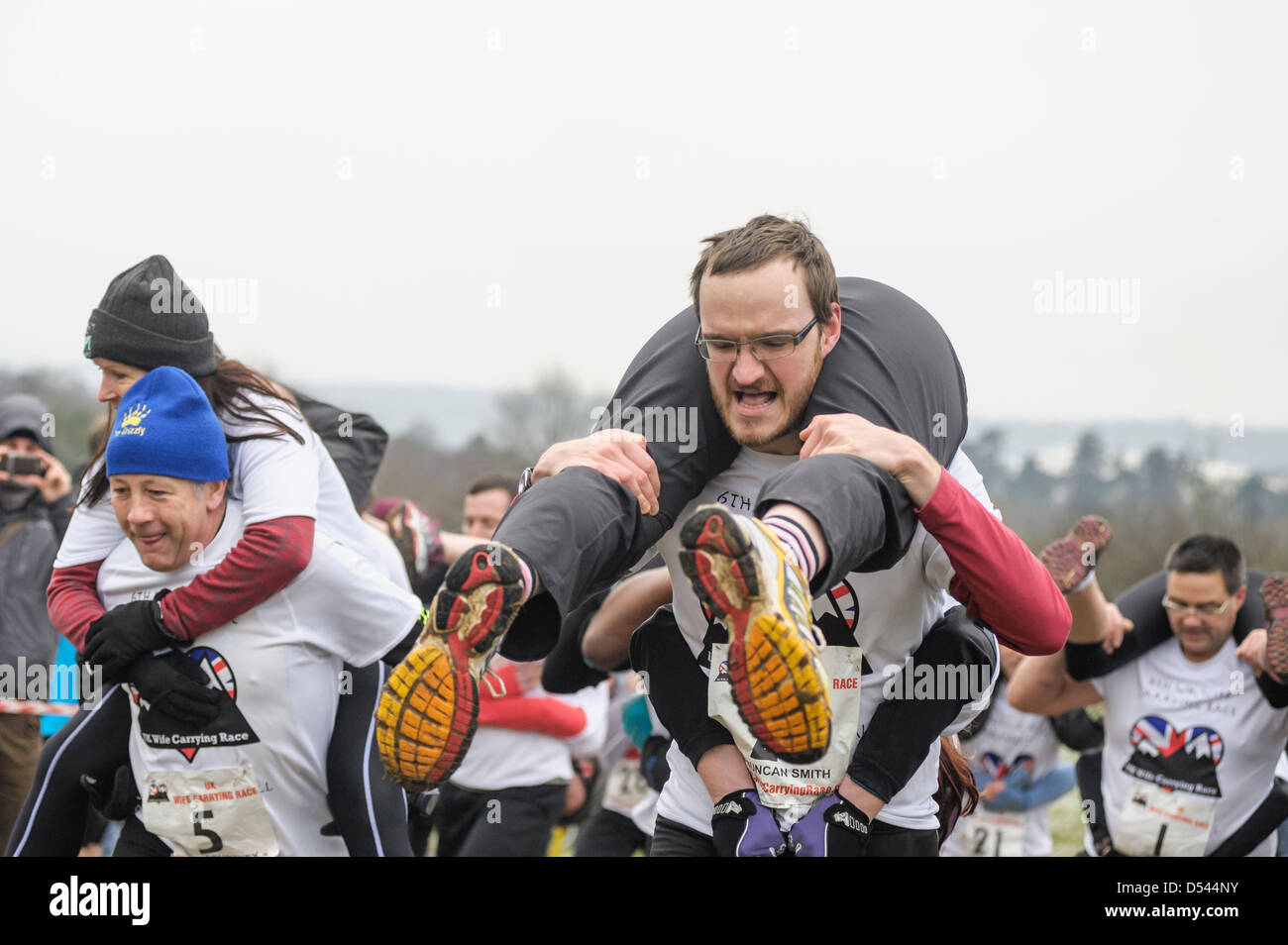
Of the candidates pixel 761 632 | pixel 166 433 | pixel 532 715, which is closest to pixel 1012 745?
pixel 532 715

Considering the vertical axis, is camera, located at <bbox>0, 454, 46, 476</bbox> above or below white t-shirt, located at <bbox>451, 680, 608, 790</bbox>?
above

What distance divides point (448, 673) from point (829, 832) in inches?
50.2

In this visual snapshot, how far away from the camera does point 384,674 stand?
4.41 meters

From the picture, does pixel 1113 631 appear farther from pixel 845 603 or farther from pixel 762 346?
pixel 762 346

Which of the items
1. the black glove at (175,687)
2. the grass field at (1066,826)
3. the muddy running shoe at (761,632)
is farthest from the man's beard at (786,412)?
the grass field at (1066,826)

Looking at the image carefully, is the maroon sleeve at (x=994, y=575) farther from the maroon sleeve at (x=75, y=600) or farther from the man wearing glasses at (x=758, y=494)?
the maroon sleeve at (x=75, y=600)

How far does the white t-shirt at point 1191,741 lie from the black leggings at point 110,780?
10.2ft

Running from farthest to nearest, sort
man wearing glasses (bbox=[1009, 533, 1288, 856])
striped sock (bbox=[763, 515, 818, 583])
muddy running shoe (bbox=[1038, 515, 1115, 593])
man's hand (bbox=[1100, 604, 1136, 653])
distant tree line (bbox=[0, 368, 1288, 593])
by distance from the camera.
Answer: distant tree line (bbox=[0, 368, 1288, 593]) → man's hand (bbox=[1100, 604, 1136, 653]) → man wearing glasses (bbox=[1009, 533, 1288, 856]) → muddy running shoe (bbox=[1038, 515, 1115, 593]) → striped sock (bbox=[763, 515, 818, 583])

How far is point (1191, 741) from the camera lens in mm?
5773

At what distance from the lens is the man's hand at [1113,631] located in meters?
5.87

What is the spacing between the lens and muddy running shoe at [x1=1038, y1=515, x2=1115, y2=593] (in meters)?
5.45

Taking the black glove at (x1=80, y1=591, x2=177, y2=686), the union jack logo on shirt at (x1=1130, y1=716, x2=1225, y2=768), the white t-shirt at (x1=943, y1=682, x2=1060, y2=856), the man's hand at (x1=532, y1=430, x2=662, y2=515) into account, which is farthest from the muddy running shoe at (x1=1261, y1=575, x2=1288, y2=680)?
the black glove at (x1=80, y1=591, x2=177, y2=686)

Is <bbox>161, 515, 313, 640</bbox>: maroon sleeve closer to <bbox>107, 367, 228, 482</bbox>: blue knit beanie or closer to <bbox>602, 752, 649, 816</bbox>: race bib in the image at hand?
<bbox>107, 367, 228, 482</bbox>: blue knit beanie

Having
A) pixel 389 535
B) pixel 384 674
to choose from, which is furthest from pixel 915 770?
pixel 389 535
